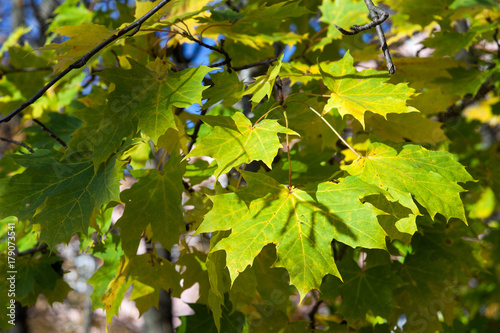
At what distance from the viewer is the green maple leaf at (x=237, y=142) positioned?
110 cm

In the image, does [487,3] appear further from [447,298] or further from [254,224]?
[254,224]

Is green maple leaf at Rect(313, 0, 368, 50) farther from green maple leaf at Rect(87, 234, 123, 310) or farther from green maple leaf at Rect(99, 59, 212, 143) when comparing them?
green maple leaf at Rect(87, 234, 123, 310)

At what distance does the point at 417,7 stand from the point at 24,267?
2292 millimetres

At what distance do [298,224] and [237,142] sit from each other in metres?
0.29

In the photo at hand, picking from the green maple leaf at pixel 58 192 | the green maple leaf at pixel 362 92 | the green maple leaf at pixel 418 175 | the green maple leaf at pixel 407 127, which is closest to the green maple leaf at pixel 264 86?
the green maple leaf at pixel 362 92

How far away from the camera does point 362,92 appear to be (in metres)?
1.26

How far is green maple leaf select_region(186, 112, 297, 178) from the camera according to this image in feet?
3.60

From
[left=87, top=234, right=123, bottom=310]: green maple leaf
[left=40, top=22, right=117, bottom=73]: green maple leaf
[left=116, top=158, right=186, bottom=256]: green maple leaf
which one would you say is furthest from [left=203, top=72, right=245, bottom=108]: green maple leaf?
[left=87, top=234, right=123, bottom=310]: green maple leaf

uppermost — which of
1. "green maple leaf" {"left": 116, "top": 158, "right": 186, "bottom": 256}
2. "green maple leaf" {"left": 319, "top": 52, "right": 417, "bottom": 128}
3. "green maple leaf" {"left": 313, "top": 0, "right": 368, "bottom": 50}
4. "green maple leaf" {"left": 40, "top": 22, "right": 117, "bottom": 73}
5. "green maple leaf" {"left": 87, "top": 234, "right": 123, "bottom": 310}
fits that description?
"green maple leaf" {"left": 40, "top": 22, "right": 117, "bottom": 73}

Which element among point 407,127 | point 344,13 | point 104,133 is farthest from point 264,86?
point 344,13

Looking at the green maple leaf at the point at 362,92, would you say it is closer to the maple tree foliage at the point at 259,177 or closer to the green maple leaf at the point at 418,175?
the maple tree foliage at the point at 259,177

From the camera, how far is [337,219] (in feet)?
3.60

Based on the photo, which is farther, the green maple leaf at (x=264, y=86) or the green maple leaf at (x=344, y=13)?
the green maple leaf at (x=344, y=13)

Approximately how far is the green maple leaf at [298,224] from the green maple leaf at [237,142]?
7cm
